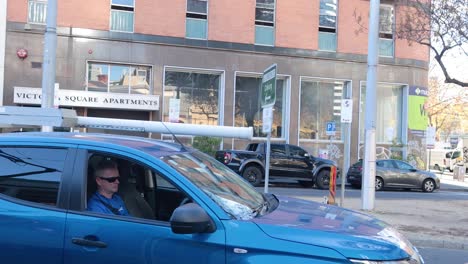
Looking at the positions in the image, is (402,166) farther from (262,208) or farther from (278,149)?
(262,208)

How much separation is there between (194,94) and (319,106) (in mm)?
7310

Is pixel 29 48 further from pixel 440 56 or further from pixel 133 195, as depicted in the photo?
pixel 133 195

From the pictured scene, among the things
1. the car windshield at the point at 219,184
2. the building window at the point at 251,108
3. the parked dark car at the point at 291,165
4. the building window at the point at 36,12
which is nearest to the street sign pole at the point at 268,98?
the car windshield at the point at 219,184

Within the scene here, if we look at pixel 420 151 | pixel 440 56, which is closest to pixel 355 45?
pixel 420 151

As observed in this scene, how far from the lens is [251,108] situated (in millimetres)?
27625

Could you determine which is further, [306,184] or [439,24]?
[306,184]

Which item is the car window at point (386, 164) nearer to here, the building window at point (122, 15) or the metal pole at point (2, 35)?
the building window at point (122, 15)

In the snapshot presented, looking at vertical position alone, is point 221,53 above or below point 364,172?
above

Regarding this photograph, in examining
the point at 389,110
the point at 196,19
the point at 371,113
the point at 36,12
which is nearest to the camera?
the point at 371,113

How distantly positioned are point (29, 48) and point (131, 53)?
16.1 ft

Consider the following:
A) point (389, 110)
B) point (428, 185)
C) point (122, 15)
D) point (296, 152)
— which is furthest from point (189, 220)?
point (389, 110)

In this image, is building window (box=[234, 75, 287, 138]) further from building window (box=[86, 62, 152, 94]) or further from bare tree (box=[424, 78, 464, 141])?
bare tree (box=[424, 78, 464, 141])

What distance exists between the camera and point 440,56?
13938 millimetres

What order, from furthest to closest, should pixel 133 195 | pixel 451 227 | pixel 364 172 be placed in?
1. pixel 364 172
2. pixel 451 227
3. pixel 133 195
